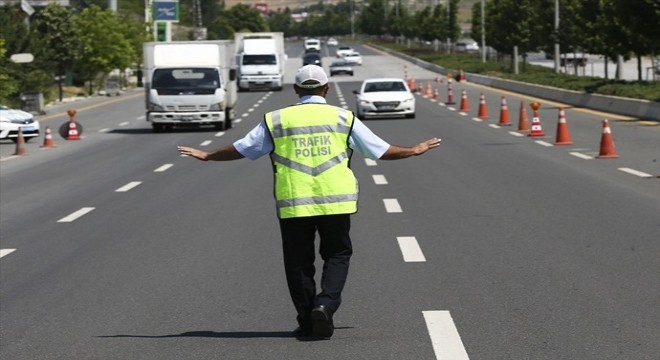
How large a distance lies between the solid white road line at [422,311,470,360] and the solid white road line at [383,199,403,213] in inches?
276

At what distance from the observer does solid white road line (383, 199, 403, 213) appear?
15705mm

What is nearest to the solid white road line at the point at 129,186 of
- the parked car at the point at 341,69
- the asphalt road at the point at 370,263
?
the asphalt road at the point at 370,263

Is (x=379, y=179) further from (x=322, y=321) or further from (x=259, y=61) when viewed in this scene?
(x=259, y=61)

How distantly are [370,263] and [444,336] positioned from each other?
3421 millimetres

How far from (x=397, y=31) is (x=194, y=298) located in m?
178

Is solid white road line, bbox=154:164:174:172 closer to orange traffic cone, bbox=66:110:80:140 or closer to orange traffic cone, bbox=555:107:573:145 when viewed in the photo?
orange traffic cone, bbox=555:107:573:145

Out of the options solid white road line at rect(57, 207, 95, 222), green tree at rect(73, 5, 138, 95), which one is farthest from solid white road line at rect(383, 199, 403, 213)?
green tree at rect(73, 5, 138, 95)

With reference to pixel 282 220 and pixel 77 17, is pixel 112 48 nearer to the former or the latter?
pixel 77 17

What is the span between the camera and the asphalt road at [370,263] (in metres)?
7.87

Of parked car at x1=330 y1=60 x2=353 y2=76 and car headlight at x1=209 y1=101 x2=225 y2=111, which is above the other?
car headlight at x1=209 y1=101 x2=225 y2=111

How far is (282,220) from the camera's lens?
785 centimetres

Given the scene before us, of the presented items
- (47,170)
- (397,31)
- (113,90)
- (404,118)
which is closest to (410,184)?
(47,170)

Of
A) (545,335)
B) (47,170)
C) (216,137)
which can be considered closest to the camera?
(545,335)

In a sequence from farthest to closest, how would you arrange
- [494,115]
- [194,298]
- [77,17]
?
1. [77,17]
2. [494,115]
3. [194,298]
